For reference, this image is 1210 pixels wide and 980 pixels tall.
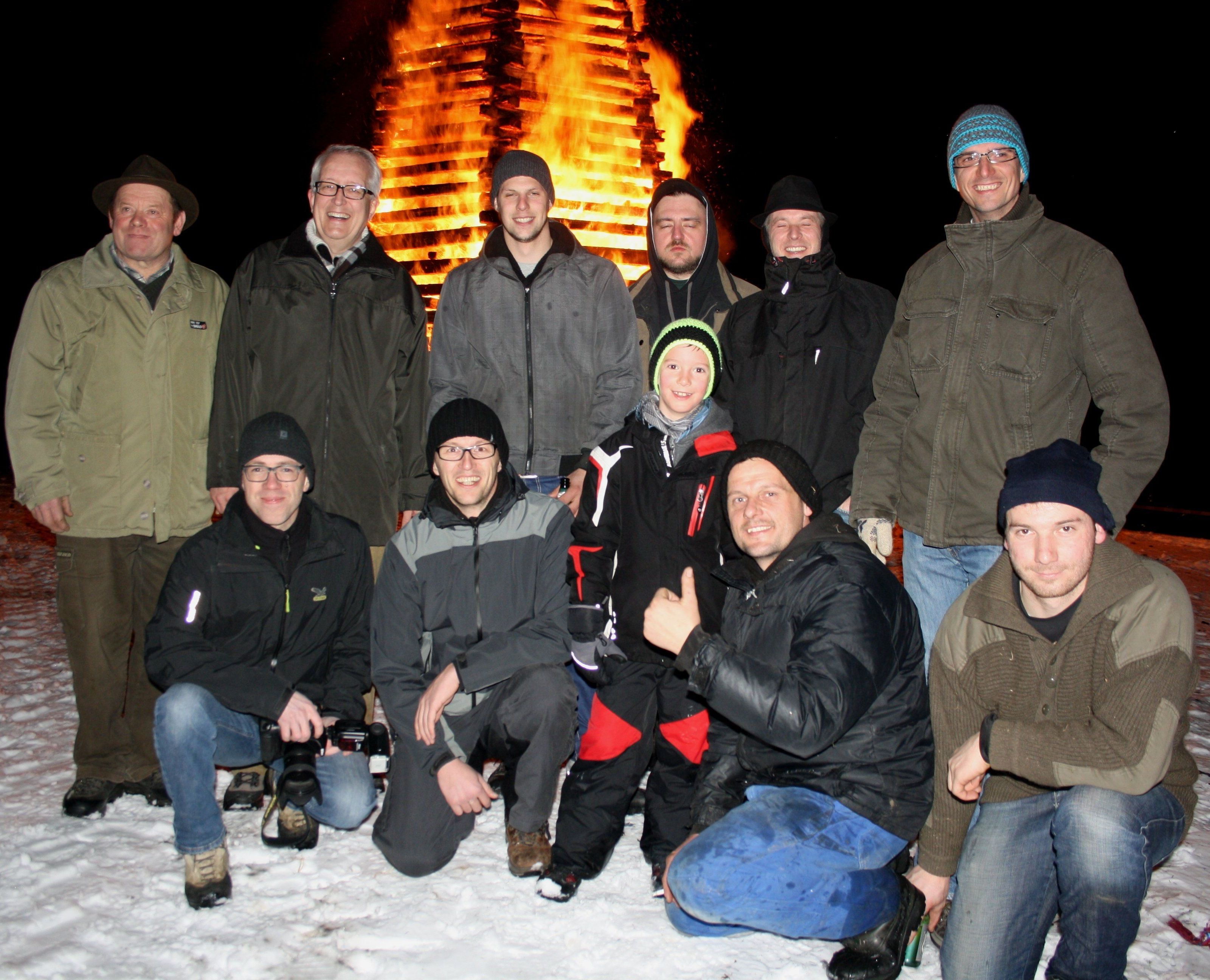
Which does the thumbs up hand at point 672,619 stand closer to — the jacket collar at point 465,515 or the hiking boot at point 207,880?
the jacket collar at point 465,515

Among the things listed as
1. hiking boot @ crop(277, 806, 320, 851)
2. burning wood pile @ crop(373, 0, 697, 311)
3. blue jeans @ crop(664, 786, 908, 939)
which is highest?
burning wood pile @ crop(373, 0, 697, 311)

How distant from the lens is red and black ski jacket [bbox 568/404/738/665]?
11.0 ft

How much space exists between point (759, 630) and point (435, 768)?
4.16 feet

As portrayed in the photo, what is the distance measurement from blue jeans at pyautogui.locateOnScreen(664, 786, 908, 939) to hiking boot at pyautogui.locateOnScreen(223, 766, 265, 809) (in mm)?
1890

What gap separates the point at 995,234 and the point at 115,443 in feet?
11.6

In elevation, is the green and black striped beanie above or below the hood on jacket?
below

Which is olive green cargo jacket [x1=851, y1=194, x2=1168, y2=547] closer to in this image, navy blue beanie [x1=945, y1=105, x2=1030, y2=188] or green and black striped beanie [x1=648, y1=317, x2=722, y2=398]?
navy blue beanie [x1=945, y1=105, x2=1030, y2=188]

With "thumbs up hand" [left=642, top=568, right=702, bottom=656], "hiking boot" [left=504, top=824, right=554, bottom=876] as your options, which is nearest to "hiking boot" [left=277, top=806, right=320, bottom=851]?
"hiking boot" [left=504, top=824, right=554, bottom=876]

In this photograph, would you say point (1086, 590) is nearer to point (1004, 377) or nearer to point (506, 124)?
point (1004, 377)

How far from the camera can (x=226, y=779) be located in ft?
13.1

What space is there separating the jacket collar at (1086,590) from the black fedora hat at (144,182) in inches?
135

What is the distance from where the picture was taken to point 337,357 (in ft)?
13.0

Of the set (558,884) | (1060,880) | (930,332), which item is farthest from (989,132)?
(558,884)

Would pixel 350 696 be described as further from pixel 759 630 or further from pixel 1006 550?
pixel 1006 550
